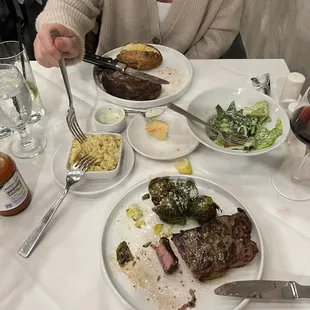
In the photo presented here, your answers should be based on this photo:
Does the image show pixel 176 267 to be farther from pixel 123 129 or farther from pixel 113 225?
pixel 123 129

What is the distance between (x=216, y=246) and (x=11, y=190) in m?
0.51

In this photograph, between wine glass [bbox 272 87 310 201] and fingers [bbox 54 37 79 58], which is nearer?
wine glass [bbox 272 87 310 201]

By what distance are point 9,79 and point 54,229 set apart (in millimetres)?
440

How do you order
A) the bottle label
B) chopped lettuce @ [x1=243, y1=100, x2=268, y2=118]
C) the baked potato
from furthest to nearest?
A: the baked potato, chopped lettuce @ [x1=243, y1=100, x2=268, y2=118], the bottle label

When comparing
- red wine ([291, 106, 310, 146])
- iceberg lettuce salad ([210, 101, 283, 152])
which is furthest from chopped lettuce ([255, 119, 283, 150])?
red wine ([291, 106, 310, 146])

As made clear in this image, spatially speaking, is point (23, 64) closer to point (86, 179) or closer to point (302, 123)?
point (86, 179)

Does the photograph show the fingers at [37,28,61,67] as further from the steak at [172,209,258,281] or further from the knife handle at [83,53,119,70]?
the steak at [172,209,258,281]

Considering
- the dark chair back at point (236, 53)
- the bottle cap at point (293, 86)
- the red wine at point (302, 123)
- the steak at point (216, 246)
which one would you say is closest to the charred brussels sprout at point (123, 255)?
the steak at point (216, 246)

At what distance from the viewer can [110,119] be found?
47.1 inches

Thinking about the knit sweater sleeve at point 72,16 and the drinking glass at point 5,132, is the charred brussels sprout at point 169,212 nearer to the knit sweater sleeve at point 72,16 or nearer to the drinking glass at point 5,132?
the drinking glass at point 5,132

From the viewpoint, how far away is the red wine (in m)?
0.90

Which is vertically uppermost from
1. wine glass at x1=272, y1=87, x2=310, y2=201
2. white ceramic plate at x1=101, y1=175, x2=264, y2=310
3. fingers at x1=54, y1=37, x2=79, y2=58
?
fingers at x1=54, y1=37, x2=79, y2=58

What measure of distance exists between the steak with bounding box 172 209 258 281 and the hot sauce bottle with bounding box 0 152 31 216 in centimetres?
40

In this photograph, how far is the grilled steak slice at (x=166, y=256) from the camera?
0.82 meters
